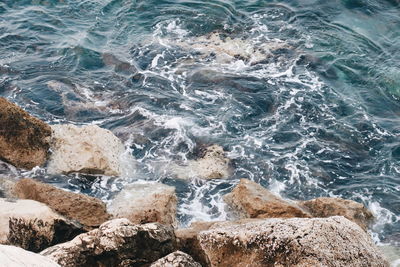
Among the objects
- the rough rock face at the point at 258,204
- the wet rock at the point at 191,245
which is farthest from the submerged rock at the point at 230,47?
the wet rock at the point at 191,245

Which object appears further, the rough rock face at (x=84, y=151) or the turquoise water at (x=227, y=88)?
the turquoise water at (x=227, y=88)

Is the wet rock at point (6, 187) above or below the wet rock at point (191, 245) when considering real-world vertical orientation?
below

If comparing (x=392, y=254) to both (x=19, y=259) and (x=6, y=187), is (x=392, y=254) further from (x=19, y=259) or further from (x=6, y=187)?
(x=6, y=187)

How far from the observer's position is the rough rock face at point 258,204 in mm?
11516

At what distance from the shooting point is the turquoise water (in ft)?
47.0

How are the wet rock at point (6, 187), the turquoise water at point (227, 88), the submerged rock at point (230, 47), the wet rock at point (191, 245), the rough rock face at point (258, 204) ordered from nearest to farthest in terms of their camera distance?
the wet rock at point (191, 245) < the rough rock face at point (258, 204) < the wet rock at point (6, 187) < the turquoise water at point (227, 88) < the submerged rock at point (230, 47)

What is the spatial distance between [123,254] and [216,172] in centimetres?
596

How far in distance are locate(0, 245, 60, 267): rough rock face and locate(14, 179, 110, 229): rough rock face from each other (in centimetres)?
462

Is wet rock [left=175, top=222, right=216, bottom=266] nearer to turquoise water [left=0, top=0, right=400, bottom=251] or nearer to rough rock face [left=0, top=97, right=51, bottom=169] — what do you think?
turquoise water [left=0, top=0, right=400, bottom=251]

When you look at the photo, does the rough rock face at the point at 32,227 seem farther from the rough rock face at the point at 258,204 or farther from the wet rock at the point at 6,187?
the rough rock face at the point at 258,204

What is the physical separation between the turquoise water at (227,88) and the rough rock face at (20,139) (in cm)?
35

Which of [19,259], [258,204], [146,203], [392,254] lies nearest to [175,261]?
[19,259]

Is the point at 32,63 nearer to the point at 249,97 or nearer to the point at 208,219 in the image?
the point at 249,97

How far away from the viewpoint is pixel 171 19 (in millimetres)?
22078
